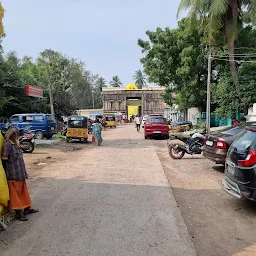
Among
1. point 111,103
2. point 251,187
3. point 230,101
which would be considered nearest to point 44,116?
point 230,101

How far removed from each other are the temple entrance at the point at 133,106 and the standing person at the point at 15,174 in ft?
220

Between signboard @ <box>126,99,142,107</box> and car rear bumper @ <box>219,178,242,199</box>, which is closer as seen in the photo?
car rear bumper @ <box>219,178,242,199</box>

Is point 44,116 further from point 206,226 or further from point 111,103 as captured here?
point 111,103

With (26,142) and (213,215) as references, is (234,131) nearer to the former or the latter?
(213,215)

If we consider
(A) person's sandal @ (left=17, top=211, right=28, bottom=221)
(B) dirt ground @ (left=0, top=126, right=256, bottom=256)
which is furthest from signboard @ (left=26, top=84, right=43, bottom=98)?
(A) person's sandal @ (left=17, top=211, right=28, bottom=221)

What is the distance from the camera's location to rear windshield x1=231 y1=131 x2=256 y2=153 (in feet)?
19.7

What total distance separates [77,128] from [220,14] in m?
12.0

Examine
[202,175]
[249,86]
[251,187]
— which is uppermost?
[249,86]

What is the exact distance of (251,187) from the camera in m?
5.66

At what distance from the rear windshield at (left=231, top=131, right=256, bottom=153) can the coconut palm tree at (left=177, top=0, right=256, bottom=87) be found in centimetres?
1745

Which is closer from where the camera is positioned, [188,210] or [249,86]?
[188,210]

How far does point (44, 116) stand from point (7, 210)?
17.6m

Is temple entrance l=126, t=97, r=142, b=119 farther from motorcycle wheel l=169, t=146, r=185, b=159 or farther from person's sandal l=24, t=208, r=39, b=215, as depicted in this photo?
person's sandal l=24, t=208, r=39, b=215

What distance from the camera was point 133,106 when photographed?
248 ft
